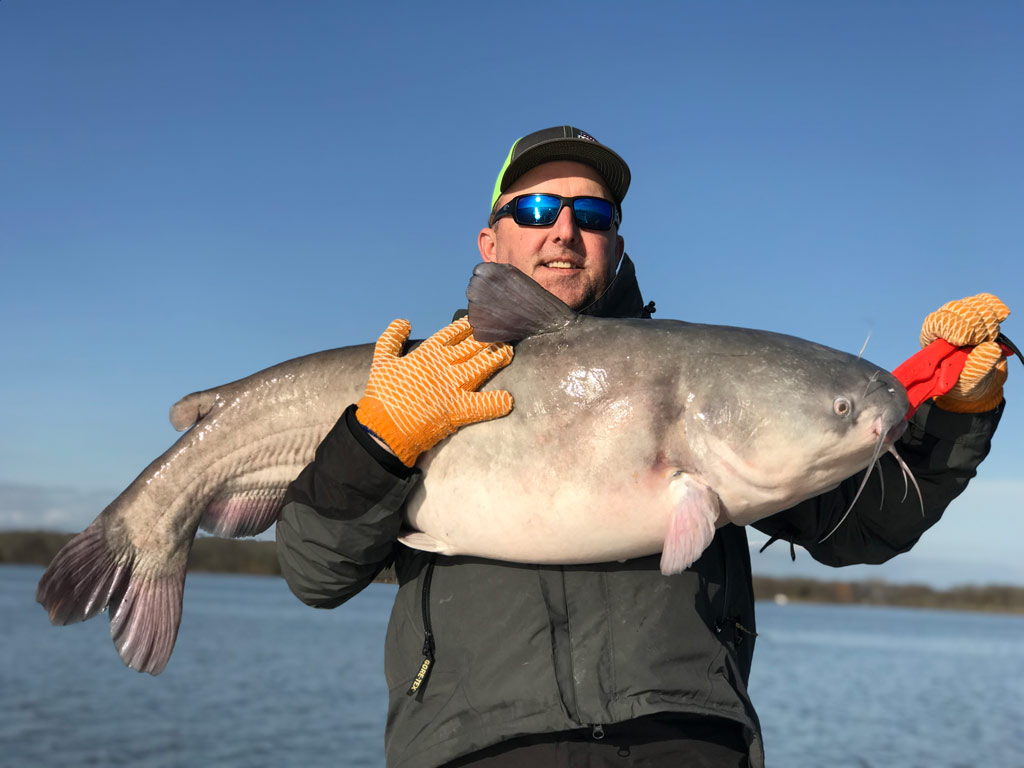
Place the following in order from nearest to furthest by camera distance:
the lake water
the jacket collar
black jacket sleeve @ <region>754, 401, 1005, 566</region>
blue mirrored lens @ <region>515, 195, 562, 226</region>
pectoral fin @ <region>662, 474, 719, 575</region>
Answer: pectoral fin @ <region>662, 474, 719, 575</region>, black jacket sleeve @ <region>754, 401, 1005, 566</region>, the jacket collar, blue mirrored lens @ <region>515, 195, 562, 226</region>, the lake water

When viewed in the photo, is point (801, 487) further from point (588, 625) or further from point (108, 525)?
point (108, 525)

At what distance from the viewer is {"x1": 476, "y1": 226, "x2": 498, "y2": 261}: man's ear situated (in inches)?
154

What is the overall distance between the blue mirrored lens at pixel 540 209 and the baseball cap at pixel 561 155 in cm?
18

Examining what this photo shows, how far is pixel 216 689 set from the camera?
60.7 feet

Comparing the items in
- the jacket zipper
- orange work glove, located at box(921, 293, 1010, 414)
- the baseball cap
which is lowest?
the jacket zipper

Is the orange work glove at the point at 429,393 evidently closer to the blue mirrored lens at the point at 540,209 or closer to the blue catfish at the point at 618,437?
the blue catfish at the point at 618,437

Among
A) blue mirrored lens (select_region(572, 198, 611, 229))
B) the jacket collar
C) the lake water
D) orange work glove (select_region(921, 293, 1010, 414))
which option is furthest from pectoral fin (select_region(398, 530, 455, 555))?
the lake water

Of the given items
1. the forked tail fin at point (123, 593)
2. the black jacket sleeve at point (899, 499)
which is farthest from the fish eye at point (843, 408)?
the forked tail fin at point (123, 593)

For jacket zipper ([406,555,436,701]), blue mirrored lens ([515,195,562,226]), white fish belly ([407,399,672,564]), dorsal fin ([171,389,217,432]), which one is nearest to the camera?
white fish belly ([407,399,672,564])

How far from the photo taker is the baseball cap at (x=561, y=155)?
3.61m

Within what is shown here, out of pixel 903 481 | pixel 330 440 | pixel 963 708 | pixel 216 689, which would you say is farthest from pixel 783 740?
pixel 330 440

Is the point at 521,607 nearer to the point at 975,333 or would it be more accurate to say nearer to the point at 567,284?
the point at 567,284

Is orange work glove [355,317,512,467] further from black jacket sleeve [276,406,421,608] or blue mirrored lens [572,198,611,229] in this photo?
blue mirrored lens [572,198,611,229]

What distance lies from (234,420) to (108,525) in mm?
594
